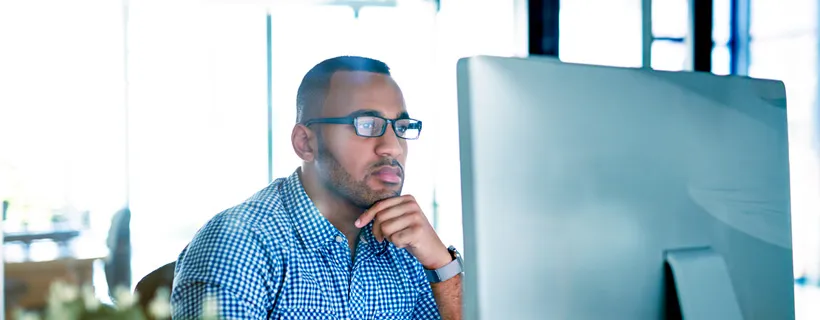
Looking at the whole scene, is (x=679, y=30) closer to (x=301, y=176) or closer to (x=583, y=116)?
(x=301, y=176)

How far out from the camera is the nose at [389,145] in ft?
4.31

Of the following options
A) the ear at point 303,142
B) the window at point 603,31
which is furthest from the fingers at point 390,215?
the window at point 603,31

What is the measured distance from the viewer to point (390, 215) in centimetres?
108

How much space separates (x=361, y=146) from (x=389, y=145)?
0.07 m

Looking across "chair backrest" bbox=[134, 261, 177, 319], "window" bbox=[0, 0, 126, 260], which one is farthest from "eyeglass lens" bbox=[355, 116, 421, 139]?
"window" bbox=[0, 0, 126, 260]

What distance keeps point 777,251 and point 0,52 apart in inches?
222

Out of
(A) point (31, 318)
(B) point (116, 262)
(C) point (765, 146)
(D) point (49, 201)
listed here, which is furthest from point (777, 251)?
(D) point (49, 201)

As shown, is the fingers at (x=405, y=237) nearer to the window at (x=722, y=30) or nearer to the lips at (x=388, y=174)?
the lips at (x=388, y=174)

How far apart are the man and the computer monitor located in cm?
52

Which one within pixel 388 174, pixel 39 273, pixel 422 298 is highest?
pixel 388 174

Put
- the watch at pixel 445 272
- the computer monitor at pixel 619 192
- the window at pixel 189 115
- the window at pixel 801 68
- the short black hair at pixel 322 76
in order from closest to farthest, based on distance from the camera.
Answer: the computer monitor at pixel 619 192 → the watch at pixel 445 272 → the short black hair at pixel 322 76 → the window at pixel 801 68 → the window at pixel 189 115

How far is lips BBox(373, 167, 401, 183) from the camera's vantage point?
1263 millimetres

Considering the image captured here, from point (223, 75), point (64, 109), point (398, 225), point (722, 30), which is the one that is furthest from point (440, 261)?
point (64, 109)

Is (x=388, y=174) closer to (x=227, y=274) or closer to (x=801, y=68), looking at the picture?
(x=227, y=274)
